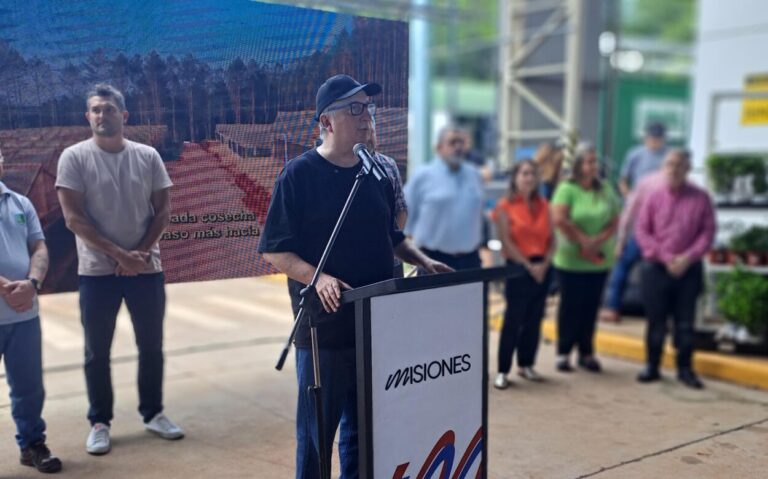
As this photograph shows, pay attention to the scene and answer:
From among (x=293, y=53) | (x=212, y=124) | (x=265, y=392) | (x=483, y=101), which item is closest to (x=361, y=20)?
(x=293, y=53)

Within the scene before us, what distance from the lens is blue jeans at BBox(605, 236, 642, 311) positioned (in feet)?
27.0

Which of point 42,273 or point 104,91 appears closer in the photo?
point 104,91

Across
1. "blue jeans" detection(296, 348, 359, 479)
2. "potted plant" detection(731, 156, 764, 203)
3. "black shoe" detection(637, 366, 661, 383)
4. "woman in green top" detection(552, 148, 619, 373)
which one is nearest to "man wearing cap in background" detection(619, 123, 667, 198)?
"potted plant" detection(731, 156, 764, 203)

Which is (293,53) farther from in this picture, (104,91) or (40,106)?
(40,106)

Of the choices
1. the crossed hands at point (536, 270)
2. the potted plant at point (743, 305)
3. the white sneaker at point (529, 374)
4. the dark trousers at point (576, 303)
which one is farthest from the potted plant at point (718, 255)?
the white sneaker at point (529, 374)

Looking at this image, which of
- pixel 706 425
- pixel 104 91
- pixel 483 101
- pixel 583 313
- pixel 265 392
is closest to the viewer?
pixel 104 91

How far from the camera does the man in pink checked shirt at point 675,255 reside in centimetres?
608

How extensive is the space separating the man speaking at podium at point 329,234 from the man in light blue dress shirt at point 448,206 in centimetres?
251

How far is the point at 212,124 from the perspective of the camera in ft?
11.6

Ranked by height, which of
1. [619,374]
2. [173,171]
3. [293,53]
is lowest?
[619,374]

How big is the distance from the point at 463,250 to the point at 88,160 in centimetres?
305

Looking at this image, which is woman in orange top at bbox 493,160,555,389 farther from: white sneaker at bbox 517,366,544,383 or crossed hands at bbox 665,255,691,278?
crossed hands at bbox 665,255,691,278

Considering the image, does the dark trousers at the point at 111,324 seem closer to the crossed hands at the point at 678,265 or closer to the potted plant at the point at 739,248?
the crossed hands at the point at 678,265

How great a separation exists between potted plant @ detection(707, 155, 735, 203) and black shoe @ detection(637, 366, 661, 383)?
6.73ft
